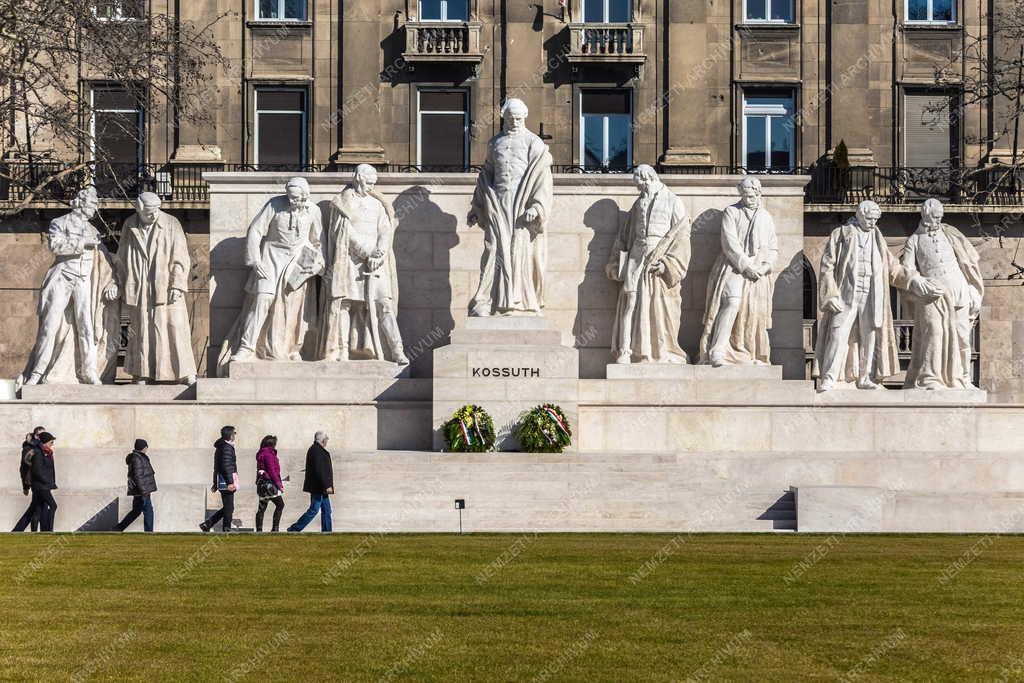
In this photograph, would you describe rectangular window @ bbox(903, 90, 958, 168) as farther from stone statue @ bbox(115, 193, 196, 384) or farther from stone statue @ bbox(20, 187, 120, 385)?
stone statue @ bbox(20, 187, 120, 385)

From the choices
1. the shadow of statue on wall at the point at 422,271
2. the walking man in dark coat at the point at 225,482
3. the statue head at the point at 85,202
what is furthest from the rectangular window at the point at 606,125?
the walking man in dark coat at the point at 225,482

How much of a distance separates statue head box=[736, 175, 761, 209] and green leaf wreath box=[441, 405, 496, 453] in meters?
6.73

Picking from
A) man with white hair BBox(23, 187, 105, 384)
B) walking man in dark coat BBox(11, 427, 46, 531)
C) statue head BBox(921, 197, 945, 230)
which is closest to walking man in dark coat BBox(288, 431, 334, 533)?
walking man in dark coat BBox(11, 427, 46, 531)

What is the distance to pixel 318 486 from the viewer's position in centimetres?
3147

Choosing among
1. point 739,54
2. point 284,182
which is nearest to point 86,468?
point 284,182

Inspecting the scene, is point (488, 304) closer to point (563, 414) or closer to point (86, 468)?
point (563, 414)

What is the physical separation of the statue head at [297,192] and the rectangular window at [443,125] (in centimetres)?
2073

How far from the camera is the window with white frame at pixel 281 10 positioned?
195 feet

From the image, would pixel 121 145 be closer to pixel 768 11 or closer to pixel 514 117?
pixel 768 11

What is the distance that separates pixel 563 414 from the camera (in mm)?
37031

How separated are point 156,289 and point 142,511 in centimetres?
786

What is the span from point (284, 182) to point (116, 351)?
4.50m

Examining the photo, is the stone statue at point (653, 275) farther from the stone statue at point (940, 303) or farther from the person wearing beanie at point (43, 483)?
→ the person wearing beanie at point (43, 483)

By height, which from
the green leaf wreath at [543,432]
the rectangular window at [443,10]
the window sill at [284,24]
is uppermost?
the rectangular window at [443,10]
